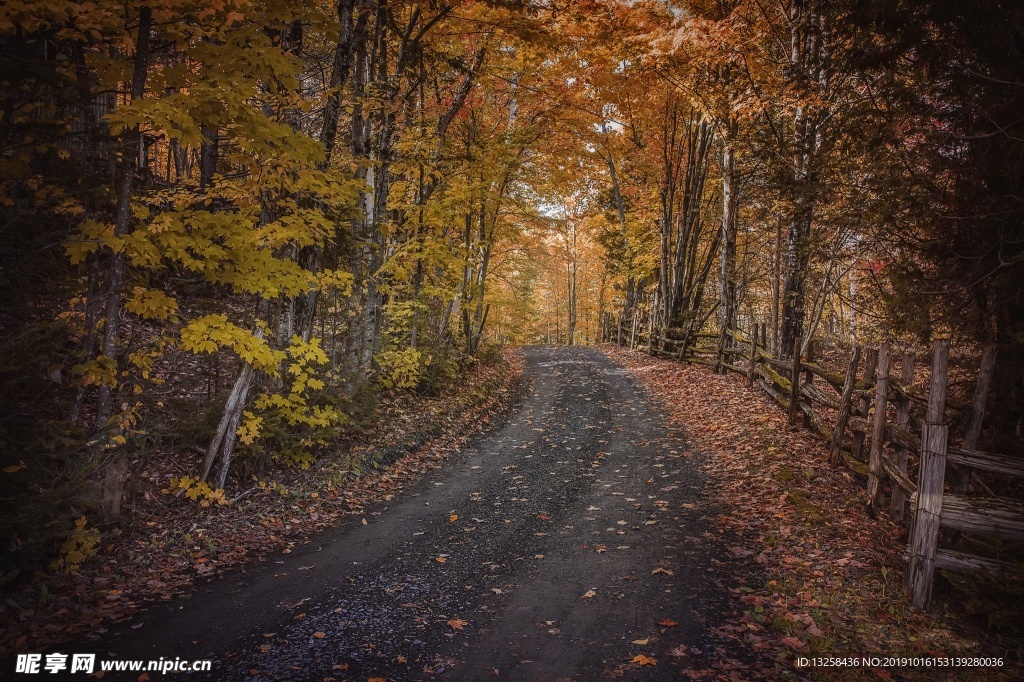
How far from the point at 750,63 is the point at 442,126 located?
7.77 meters

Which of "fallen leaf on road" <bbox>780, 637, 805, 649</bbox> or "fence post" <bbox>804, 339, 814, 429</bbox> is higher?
"fence post" <bbox>804, 339, 814, 429</bbox>

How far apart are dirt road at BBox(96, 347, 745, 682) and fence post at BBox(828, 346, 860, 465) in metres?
2.16

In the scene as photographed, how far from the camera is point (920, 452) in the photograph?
5.13 metres

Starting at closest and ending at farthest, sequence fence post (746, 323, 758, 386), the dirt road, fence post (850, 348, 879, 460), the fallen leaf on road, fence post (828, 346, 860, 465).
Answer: the dirt road
the fallen leaf on road
fence post (850, 348, 879, 460)
fence post (828, 346, 860, 465)
fence post (746, 323, 758, 386)

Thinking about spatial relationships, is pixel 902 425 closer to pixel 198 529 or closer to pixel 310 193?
pixel 310 193

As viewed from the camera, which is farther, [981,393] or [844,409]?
[844,409]

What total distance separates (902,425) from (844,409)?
3.85 feet

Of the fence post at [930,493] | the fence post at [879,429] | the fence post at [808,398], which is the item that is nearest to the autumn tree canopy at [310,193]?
the fence post at [879,429]

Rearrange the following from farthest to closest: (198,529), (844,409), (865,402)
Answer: (844,409)
(865,402)
(198,529)

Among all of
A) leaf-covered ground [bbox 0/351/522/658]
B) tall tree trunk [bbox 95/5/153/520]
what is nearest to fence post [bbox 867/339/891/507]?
leaf-covered ground [bbox 0/351/522/658]

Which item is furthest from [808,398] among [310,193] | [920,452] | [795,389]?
[310,193]

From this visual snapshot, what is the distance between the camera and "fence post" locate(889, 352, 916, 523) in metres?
6.21

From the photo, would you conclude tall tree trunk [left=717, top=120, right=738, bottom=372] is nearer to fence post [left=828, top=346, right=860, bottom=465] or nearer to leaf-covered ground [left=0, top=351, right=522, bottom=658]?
fence post [left=828, top=346, right=860, bottom=465]

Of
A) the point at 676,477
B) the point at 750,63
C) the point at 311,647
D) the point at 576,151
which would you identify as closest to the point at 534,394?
the point at 676,477
